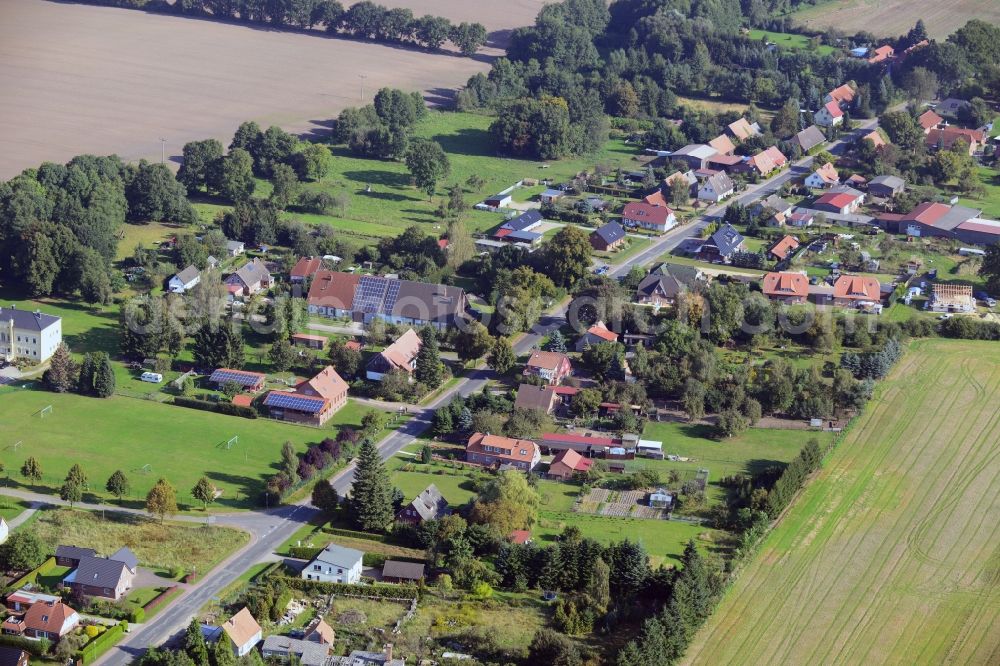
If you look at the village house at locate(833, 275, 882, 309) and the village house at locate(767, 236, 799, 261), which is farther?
the village house at locate(767, 236, 799, 261)

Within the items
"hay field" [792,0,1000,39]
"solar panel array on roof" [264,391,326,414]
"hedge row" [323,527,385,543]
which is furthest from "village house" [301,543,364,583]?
"hay field" [792,0,1000,39]

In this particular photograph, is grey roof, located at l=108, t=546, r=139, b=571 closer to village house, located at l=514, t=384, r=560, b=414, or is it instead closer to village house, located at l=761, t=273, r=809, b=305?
village house, located at l=514, t=384, r=560, b=414

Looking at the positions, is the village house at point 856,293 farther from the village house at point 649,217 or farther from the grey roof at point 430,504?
the grey roof at point 430,504

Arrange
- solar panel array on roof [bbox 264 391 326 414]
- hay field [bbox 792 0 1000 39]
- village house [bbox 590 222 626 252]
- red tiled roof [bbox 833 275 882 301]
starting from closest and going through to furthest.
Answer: solar panel array on roof [bbox 264 391 326 414] → red tiled roof [bbox 833 275 882 301] → village house [bbox 590 222 626 252] → hay field [bbox 792 0 1000 39]

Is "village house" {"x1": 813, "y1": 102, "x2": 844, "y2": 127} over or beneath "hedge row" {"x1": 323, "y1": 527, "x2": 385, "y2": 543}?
over

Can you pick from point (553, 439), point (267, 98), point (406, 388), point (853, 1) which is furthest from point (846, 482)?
point (853, 1)

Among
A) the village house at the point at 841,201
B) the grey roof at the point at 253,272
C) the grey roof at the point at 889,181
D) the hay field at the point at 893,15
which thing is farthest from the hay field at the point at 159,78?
the grey roof at the point at 889,181

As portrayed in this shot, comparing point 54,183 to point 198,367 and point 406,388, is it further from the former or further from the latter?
point 406,388
